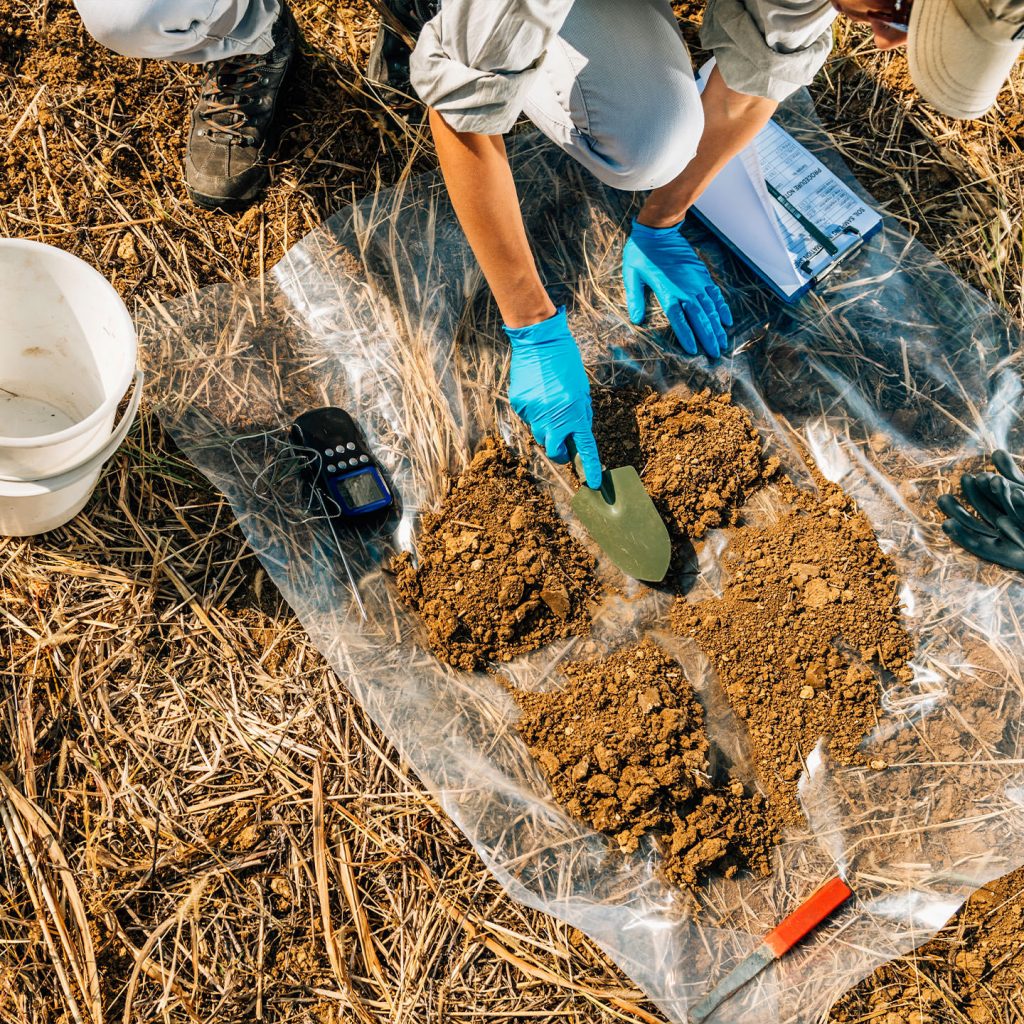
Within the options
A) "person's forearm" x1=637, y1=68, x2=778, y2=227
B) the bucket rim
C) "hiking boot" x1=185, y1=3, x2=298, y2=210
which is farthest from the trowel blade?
"hiking boot" x1=185, y1=3, x2=298, y2=210

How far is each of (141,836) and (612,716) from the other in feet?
2.86

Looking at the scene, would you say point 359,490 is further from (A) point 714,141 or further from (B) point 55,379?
(A) point 714,141

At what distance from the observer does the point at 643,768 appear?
1532mm

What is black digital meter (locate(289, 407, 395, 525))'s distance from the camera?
162 centimetres

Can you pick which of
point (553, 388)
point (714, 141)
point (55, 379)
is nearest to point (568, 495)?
point (553, 388)

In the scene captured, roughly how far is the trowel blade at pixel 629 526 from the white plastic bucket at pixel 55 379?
86cm

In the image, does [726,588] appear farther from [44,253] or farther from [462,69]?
[44,253]

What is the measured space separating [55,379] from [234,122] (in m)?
0.63

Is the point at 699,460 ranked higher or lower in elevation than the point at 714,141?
lower

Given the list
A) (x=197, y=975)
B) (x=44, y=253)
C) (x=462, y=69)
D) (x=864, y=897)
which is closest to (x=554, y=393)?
(x=462, y=69)

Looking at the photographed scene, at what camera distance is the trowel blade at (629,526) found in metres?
1.68

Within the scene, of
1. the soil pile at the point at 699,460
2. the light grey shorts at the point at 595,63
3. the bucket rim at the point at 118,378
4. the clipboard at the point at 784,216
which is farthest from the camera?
the clipboard at the point at 784,216

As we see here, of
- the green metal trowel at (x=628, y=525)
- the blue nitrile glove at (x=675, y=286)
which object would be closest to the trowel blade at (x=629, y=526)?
the green metal trowel at (x=628, y=525)

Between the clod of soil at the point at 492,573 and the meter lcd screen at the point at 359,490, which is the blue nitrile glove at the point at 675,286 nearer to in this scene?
the clod of soil at the point at 492,573
